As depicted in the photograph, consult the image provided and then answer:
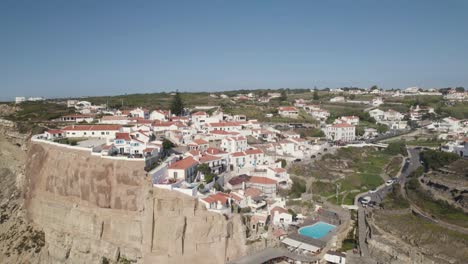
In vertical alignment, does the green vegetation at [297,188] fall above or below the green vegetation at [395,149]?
below

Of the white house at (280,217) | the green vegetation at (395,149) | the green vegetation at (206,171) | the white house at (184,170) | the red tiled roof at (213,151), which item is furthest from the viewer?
the green vegetation at (395,149)

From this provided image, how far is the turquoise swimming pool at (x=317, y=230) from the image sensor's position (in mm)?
24734

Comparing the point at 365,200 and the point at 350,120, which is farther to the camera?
the point at 350,120

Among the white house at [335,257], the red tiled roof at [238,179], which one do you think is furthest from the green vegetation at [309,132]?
the white house at [335,257]

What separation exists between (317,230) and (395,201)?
802cm

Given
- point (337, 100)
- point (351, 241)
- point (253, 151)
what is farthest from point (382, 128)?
point (351, 241)

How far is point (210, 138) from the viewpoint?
38688 millimetres

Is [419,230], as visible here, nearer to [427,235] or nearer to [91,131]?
[427,235]

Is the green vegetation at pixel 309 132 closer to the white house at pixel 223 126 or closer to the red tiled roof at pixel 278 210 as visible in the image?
the white house at pixel 223 126

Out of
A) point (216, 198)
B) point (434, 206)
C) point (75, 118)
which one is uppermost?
point (75, 118)

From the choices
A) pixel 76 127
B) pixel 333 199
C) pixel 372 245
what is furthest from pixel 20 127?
pixel 372 245

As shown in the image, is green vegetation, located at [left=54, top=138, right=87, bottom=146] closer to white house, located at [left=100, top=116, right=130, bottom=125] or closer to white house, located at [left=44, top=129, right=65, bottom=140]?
white house, located at [left=44, top=129, right=65, bottom=140]

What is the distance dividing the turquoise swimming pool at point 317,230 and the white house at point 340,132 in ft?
81.9

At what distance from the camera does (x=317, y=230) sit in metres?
25.4
